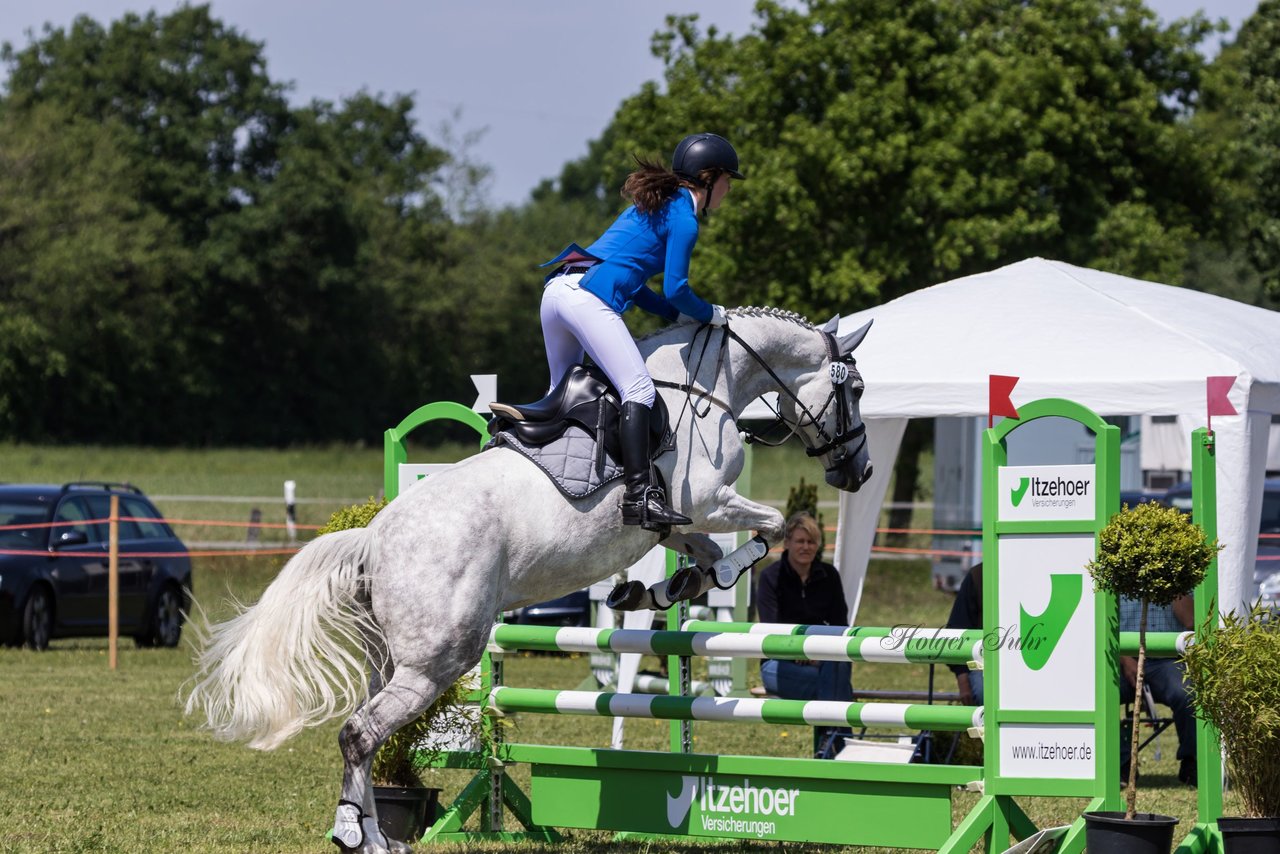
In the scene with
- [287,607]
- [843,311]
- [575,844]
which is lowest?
[575,844]

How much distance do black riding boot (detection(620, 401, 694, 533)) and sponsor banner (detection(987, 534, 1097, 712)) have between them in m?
1.09

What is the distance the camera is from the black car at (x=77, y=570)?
14352 mm

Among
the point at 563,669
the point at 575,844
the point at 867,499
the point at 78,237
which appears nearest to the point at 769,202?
the point at 563,669

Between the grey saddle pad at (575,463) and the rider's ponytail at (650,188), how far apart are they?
771 millimetres

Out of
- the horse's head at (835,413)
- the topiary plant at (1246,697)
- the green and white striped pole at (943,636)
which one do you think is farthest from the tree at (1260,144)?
the topiary plant at (1246,697)

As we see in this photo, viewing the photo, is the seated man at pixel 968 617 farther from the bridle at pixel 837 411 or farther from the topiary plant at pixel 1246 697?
the topiary plant at pixel 1246 697

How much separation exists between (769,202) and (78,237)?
2392 centimetres

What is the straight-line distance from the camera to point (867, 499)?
9.88m

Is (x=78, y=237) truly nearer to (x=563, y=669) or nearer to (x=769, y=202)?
(x=769, y=202)

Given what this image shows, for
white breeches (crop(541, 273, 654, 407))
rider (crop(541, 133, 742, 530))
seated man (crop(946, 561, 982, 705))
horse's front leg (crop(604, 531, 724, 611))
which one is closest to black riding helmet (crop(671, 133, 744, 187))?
rider (crop(541, 133, 742, 530))

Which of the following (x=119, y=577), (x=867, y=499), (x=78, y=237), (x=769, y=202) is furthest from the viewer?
(x=78, y=237)

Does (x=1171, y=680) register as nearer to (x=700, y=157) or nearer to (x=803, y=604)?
(x=803, y=604)

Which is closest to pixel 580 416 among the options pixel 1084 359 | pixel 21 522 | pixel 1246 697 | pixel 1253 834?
pixel 1246 697

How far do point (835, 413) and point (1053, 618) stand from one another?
1118 millimetres
